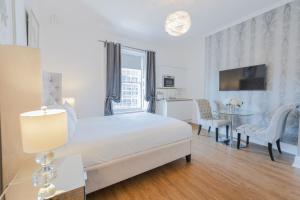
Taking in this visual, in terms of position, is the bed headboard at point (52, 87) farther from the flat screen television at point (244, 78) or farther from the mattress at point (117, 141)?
the flat screen television at point (244, 78)

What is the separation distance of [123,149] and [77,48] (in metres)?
3.04

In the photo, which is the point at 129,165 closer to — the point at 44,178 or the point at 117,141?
the point at 117,141

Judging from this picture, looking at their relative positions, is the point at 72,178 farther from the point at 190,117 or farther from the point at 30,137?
the point at 190,117

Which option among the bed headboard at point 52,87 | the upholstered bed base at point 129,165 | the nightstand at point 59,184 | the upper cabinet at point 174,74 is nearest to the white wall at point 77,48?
the bed headboard at point 52,87

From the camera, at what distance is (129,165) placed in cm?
189

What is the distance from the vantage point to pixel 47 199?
89 cm

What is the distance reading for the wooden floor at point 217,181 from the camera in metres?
1.76

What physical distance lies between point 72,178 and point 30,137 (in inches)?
18.0

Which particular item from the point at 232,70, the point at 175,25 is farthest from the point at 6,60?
the point at 232,70

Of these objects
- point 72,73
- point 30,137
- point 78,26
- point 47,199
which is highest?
point 78,26

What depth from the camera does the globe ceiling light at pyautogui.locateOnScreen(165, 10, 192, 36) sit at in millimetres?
2320

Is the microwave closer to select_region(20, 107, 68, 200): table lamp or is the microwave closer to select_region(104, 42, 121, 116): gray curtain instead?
select_region(104, 42, 121, 116): gray curtain

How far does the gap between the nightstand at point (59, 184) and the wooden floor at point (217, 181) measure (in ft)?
2.65

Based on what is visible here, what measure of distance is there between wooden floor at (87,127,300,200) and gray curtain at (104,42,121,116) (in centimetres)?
253
